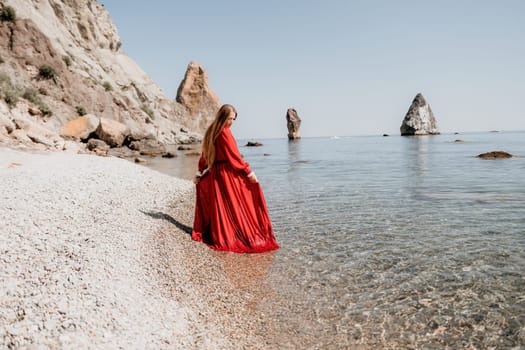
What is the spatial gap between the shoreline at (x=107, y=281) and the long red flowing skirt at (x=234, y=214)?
28 centimetres

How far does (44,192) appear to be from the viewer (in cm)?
732

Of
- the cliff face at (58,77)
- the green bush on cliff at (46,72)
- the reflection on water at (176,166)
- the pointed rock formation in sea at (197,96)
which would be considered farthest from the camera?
the pointed rock formation in sea at (197,96)

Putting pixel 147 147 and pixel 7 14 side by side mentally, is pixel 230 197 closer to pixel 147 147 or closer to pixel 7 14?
pixel 147 147

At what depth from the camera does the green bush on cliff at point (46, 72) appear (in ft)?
105

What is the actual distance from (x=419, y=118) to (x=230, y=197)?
5010 inches

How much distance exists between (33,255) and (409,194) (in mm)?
11223

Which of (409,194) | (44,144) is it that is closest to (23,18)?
(44,144)

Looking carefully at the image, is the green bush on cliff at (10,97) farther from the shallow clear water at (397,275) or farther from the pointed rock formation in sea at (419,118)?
the pointed rock formation in sea at (419,118)

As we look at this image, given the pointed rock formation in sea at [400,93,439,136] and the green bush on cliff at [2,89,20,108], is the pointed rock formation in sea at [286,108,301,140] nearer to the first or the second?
the pointed rock formation in sea at [400,93,439,136]

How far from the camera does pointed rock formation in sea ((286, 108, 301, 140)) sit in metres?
96.6

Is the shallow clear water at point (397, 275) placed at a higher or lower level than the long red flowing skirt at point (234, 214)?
lower

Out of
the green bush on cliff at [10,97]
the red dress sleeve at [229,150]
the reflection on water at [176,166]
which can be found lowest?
the reflection on water at [176,166]

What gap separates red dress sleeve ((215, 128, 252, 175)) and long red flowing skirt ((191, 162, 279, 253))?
6.6 inches

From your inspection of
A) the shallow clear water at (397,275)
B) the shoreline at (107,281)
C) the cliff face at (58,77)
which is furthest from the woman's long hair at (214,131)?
the cliff face at (58,77)
